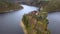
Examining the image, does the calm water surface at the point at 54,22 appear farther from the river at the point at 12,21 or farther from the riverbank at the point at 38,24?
the riverbank at the point at 38,24

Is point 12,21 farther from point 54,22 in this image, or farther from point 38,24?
point 38,24

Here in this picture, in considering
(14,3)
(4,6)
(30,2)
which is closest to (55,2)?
(30,2)

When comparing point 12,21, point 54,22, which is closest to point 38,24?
point 54,22

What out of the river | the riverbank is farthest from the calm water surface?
the riverbank

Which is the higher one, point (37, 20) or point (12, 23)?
point (37, 20)

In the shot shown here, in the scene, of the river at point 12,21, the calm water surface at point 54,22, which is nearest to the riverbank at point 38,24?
the river at point 12,21

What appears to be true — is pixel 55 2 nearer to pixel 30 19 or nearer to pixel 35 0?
pixel 35 0

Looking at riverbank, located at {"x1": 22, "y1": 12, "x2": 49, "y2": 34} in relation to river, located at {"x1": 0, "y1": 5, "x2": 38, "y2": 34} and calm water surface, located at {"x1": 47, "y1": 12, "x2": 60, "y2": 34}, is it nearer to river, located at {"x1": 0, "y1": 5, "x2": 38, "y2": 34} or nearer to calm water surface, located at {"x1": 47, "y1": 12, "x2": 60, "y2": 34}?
river, located at {"x1": 0, "y1": 5, "x2": 38, "y2": 34}

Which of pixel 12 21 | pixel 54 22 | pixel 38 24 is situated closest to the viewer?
pixel 38 24
